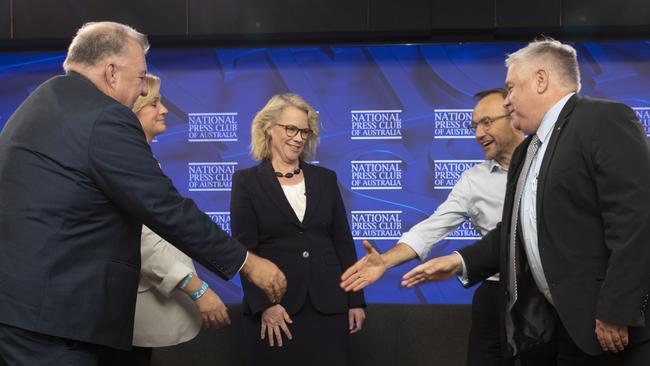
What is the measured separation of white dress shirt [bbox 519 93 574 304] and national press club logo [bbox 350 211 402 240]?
332cm

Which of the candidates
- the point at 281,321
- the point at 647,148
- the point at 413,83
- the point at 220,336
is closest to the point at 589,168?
the point at 647,148

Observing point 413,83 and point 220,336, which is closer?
point 220,336

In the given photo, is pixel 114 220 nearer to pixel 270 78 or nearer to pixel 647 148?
pixel 647 148

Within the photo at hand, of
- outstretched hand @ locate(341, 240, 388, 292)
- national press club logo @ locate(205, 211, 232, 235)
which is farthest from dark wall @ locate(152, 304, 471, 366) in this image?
outstretched hand @ locate(341, 240, 388, 292)

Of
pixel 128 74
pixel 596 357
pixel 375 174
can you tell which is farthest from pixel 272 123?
pixel 375 174

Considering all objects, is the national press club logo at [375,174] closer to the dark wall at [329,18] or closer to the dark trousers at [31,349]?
the dark wall at [329,18]

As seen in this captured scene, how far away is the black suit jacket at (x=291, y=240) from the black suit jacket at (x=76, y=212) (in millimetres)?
1222

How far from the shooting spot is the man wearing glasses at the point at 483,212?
147 inches

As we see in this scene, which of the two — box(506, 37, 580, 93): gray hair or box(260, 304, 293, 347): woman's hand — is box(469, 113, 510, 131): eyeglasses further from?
box(260, 304, 293, 347): woman's hand

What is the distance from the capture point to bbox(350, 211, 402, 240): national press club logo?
6.21 m

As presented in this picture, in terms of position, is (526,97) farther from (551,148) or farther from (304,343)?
(304,343)

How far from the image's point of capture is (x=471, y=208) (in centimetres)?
395

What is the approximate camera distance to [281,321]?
3781 mm

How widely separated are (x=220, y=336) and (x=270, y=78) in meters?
2.07
